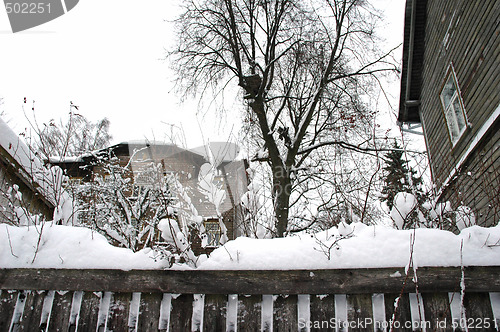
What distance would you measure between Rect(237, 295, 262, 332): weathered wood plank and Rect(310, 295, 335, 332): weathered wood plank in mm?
300

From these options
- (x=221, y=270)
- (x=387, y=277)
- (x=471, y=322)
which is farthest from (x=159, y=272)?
(x=471, y=322)

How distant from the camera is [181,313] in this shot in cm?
175

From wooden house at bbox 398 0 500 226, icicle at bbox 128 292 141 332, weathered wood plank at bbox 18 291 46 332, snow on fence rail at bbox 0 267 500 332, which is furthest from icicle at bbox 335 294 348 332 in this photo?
weathered wood plank at bbox 18 291 46 332

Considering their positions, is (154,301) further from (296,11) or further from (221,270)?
(296,11)

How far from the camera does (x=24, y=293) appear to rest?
185cm

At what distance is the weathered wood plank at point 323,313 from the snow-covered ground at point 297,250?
0.58 ft

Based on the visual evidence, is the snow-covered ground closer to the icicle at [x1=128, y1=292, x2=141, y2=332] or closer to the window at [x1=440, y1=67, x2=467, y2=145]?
the icicle at [x1=128, y1=292, x2=141, y2=332]

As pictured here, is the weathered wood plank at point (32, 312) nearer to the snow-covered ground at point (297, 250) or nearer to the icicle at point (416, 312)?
the snow-covered ground at point (297, 250)

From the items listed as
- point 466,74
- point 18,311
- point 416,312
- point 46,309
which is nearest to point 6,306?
point 18,311

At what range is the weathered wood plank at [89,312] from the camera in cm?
176

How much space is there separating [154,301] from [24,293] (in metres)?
0.83

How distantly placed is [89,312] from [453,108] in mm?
7502

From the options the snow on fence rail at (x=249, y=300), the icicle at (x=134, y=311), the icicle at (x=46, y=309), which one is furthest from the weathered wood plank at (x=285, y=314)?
the icicle at (x=46, y=309)

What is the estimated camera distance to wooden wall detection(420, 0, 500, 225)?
15.1 feet
